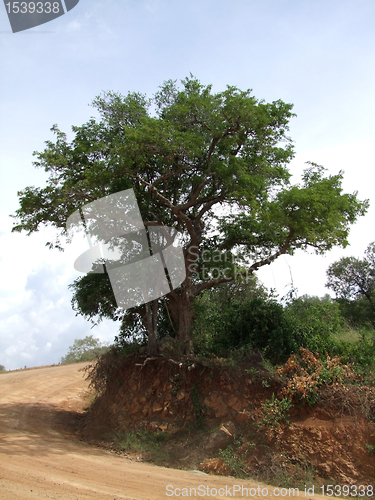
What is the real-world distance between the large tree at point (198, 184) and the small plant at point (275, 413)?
373cm

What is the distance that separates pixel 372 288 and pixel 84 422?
71.6ft

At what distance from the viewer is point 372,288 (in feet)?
89.1

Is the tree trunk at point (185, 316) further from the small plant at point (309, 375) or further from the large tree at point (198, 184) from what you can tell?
the small plant at point (309, 375)

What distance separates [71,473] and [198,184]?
9.18m

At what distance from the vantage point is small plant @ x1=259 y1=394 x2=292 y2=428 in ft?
28.8

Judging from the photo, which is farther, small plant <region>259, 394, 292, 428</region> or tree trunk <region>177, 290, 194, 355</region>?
tree trunk <region>177, 290, 194, 355</region>

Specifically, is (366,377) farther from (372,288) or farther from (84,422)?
(372,288)

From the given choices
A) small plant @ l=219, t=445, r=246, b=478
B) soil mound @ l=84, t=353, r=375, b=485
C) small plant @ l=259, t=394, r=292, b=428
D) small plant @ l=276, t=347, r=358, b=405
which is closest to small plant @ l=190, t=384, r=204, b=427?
soil mound @ l=84, t=353, r=375, b=485

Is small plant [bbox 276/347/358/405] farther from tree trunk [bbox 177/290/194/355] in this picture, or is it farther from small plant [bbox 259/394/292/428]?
tree trunk [bbox 177/290/194/355]

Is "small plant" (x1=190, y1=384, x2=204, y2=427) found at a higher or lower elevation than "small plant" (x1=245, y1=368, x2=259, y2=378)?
lower

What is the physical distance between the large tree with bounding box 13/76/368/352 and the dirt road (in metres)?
4.00

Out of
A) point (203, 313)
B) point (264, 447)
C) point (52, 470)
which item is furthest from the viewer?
point (203, 313)

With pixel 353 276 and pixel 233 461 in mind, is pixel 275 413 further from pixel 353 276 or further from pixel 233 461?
pixel 353 276

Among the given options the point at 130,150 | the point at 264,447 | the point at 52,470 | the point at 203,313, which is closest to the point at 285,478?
the point at 264,447
